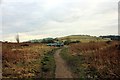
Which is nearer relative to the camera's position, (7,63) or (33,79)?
(33,79)

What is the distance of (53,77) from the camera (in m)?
19.9

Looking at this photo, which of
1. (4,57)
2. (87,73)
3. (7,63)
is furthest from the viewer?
(4,57)

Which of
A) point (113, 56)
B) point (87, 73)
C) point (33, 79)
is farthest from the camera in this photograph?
point (113, 56)

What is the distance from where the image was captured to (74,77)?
64.5 ft

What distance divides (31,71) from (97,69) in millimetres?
5647

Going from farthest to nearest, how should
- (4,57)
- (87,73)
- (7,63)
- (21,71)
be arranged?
(4,57)
(7,63)
(21,71)
(87,73)

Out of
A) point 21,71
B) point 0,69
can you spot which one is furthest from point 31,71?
point 0,69

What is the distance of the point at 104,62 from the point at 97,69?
239 centimetres

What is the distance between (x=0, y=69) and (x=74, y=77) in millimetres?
7777

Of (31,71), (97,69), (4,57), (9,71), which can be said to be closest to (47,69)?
Result: (31,71)

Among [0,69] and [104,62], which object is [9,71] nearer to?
[0,69]

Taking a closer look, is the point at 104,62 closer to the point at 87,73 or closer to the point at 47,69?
the point at 87,73

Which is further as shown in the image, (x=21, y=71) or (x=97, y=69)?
(x=21, y=71)

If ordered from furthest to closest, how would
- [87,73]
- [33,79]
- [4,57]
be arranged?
[4,57]
[87,73]
[33,79]
